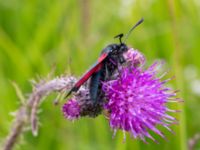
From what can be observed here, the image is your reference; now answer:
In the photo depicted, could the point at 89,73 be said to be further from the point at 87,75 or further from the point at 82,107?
the point at 82,107

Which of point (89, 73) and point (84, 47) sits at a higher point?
point (84, 47)

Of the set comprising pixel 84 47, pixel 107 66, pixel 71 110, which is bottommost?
pixel 71 110

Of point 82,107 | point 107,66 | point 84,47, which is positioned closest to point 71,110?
point 82,107

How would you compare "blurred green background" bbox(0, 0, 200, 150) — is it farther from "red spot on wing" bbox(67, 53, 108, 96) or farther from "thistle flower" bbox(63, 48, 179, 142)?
"red spot on wing" bbox(67, 53, 108, 96)

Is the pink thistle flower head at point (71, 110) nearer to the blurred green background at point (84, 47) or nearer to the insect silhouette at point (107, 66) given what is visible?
the insect silhouette at point (107, 66)

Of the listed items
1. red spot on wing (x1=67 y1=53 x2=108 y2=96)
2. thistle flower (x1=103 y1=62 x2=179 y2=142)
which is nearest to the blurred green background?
thistle flower (x1=103 y1=62 x2=179 y2=142)

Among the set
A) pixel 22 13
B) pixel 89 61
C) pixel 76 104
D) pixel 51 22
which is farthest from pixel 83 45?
pixel 76 104

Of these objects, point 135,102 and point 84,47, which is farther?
point 84,47
